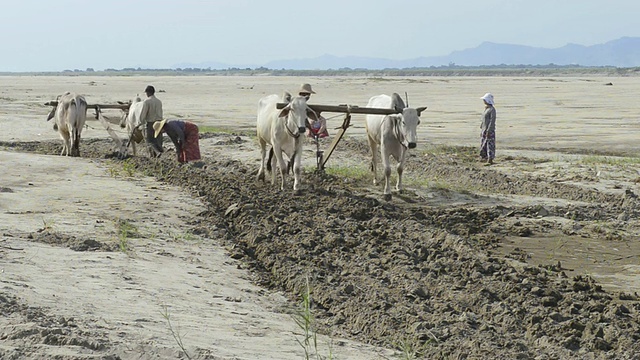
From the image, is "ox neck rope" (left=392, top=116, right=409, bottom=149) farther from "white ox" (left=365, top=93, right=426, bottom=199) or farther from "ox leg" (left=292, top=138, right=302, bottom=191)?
"ox leg" (left=292, top=138, right=302, bottom=191)

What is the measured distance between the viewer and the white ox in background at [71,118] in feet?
56.4

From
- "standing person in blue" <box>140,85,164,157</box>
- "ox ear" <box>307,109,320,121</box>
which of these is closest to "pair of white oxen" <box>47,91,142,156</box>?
"standing person in blue" <box>140,85,164,157</box>

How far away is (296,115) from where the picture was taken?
12656mm

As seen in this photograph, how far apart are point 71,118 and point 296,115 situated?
21.0ft

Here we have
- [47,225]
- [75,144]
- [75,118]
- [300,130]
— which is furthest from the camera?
[75,144]

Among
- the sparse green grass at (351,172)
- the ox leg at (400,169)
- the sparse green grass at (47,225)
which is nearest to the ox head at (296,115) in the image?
the ox leg at (400,169)

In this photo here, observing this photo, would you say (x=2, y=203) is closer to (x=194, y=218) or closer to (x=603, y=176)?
(x=194, y=218)

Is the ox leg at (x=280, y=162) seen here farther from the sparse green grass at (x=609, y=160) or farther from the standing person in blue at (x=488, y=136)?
the sparse green grass at (x=609, y=160)

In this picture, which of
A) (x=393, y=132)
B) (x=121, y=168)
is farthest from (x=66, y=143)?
(x=393, y=132)

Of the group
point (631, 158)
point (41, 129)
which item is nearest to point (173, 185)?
point (631, 158)

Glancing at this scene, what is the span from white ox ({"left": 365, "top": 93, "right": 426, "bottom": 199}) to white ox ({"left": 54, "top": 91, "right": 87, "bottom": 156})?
6066 millimetres

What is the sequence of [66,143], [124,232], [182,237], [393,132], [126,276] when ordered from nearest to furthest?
1. [126,276]
2. [124,232]
3. [182,237]
4. [393,132]
5. [66,143]

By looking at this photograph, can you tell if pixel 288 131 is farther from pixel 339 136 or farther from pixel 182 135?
pixel 182 135

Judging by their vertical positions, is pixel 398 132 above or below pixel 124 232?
above
